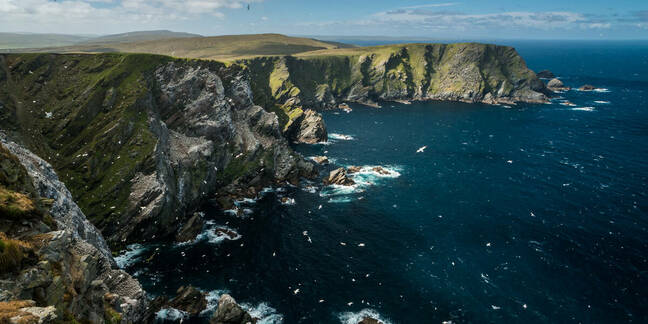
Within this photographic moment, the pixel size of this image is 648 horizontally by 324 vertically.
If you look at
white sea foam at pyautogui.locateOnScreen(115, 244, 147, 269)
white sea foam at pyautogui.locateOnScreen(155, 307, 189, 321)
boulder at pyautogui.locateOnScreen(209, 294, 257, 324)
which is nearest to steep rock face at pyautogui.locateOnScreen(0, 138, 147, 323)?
white sea foam at pyautogui.locateOnScreen(155, 307, 189, 321)

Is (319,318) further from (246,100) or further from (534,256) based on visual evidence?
(246,100)

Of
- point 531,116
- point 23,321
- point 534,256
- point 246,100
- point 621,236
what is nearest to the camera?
point 23,321

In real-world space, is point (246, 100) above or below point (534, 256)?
above

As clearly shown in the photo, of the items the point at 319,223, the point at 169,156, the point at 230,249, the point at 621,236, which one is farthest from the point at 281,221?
the point at 621,236

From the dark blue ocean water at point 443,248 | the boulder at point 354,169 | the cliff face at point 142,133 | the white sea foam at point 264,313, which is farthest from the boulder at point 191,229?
the boulder at point 354,169

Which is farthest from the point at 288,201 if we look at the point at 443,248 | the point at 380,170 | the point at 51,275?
the point at 51,275

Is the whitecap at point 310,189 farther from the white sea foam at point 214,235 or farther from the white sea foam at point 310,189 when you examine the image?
the white sea foam at point 214,235
